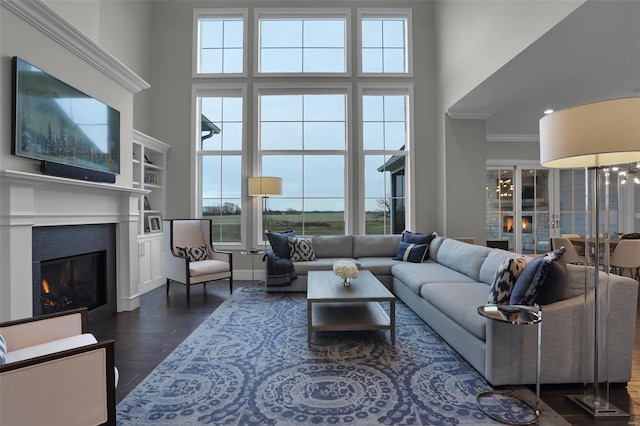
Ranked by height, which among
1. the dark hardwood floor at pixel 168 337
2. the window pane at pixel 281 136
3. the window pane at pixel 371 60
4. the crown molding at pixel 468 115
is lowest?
the dark hardwood floor at pixel 168 337

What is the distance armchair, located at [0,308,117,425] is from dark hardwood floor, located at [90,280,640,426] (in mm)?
640

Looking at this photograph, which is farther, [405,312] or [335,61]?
[335,61]

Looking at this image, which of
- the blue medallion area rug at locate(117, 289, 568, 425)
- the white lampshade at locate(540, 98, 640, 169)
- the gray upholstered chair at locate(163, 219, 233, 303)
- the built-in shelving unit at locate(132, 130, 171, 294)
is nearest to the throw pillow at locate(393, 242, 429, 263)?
the blue medallion area rug at locate(117, 289, 568, 425)

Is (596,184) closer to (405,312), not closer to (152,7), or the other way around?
(405,312)

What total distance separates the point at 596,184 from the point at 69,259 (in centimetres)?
426

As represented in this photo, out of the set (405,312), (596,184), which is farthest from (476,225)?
(596,184)

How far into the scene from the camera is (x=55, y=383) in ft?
4.04

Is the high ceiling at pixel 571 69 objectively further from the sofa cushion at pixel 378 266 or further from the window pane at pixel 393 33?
the sofa cushion at pixel 378 266

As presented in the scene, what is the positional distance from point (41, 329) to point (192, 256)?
2.75m

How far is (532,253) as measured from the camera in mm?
6363

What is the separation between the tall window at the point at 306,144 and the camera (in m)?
5.37

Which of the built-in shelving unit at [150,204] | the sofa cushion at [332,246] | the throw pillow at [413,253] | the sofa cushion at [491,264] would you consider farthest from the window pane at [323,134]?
the sofa cushion at [491,264]

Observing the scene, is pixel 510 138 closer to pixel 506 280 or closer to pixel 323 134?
pixel 323 134

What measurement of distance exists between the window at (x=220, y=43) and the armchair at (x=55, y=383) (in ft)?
16.0
